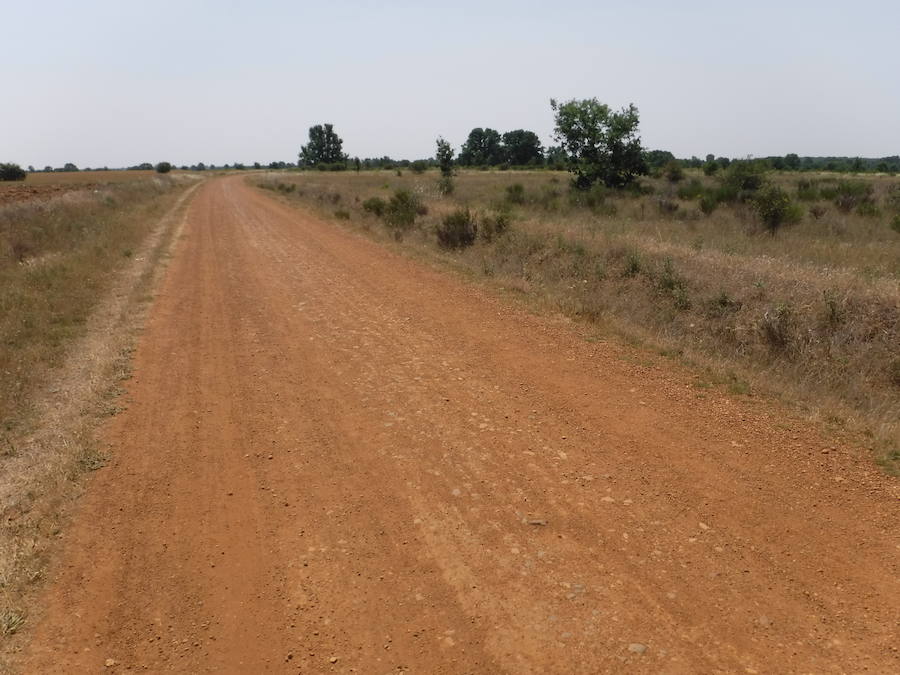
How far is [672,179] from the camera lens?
37219 mm

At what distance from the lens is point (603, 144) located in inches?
1246

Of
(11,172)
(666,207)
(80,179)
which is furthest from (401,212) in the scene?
(11,172)

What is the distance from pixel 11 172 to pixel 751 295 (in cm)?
8705

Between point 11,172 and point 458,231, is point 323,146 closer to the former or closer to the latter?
point 11,172

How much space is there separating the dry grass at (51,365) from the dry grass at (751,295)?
616 cm

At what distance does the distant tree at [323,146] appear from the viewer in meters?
125

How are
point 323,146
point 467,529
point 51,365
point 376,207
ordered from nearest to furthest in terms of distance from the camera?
1. point 467,529
2. point 51,365
3. point 376,207
4. point 323,146

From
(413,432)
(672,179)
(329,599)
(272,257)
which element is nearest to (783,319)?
(413,432)

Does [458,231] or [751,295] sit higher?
[458,231]

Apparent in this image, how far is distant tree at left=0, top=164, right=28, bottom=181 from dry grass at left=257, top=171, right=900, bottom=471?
77058mm

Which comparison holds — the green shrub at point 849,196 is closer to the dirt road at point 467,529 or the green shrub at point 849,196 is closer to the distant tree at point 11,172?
the dirt road at point 467,529

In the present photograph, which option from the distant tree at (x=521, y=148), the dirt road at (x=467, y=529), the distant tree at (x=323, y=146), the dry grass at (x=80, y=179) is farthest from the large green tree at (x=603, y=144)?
the distant tree at (x=323, y=146)

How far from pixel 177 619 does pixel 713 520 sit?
11.1 ft

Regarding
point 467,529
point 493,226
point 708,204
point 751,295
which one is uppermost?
point 708,204
